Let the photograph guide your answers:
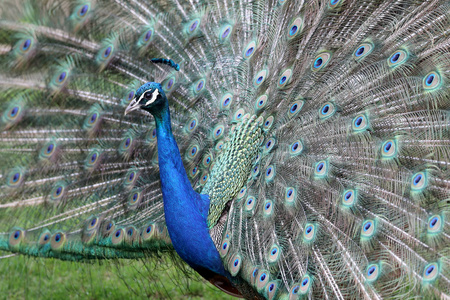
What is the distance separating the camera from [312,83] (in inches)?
104

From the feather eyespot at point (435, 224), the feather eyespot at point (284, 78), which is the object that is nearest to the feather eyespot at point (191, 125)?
the feather eyespot at point (284, 78)

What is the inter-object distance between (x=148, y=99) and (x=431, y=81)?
117 centimetres

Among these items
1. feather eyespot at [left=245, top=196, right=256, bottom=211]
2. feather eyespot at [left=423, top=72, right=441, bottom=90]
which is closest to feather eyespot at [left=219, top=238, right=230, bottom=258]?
feather eyespot at [left=245, top=196, right=256, bottom=211]

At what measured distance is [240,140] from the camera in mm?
2824

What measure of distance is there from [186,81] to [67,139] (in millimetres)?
697

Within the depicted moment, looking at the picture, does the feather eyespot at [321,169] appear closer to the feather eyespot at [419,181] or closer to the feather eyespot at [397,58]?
the feather eyespot at [419,181]

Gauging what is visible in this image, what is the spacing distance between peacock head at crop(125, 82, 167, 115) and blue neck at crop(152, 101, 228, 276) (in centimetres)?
15

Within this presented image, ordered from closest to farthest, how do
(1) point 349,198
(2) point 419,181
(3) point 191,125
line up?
(2) point 419,181, (1) point 349,198, (3) point 191,125

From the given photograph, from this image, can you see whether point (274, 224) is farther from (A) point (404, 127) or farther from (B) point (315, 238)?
(A) point (404, 127)

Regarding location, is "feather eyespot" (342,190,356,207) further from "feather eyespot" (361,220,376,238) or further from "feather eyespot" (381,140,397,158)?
"feather eyespot" (381,140,397,158)

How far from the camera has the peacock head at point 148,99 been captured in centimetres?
252

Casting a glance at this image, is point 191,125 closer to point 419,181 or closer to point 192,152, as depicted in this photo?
point 192,152

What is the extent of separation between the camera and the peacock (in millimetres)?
2342

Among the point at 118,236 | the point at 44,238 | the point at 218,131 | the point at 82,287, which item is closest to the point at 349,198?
the point at 218,131
